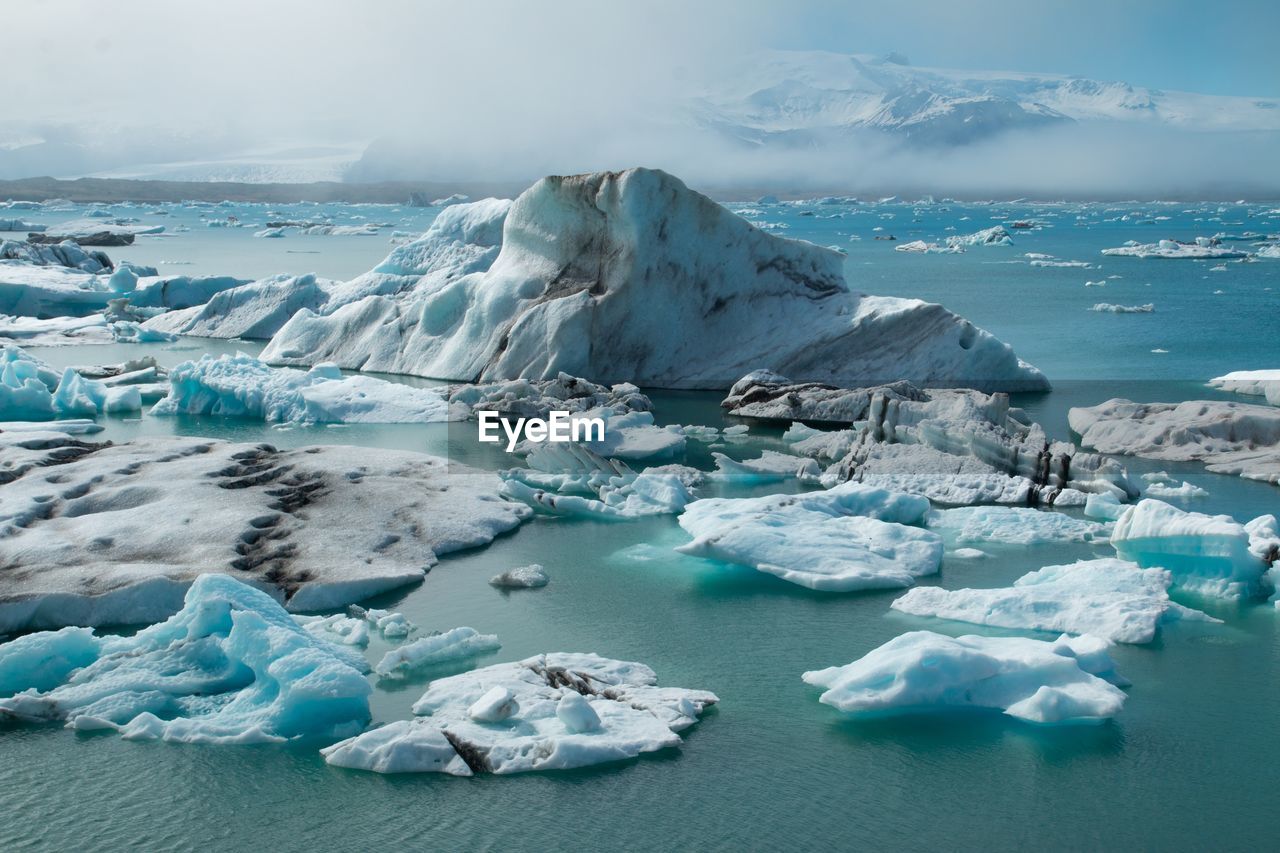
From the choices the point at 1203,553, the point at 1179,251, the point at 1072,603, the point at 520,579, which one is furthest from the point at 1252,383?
the point at 1179,251

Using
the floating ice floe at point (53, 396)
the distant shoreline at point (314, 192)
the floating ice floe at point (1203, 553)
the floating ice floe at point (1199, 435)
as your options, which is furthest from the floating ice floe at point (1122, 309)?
the distant shoreline at point (314, 192)

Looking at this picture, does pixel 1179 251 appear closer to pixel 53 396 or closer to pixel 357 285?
pixel 357 285

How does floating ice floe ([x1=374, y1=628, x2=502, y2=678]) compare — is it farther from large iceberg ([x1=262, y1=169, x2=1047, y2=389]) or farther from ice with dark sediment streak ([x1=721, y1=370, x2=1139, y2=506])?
large iceberg ([x1=262, y1=169, x2=1047, y2=389])

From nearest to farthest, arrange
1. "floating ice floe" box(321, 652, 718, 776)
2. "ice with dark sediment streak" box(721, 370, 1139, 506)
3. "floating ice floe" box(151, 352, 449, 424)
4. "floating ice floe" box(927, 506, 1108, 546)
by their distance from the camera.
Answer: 1. "floating ice floe" box(321, 652, 718, 776)
2. "floating ice floe" box(927, 506, 1108, 546)
3. "ice with dark sediment streak" box(721, 370, 1139, 506)
4. "floating ice floe" box(151, 352, 449, 424)

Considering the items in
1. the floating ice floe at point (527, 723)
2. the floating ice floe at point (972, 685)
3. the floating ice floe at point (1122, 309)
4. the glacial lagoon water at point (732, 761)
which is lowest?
the glacial lagoon water at point (732, 761)

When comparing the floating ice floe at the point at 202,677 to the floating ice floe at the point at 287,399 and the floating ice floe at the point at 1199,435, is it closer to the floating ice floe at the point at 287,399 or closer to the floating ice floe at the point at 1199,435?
the floating ice floe at the point at 287,399

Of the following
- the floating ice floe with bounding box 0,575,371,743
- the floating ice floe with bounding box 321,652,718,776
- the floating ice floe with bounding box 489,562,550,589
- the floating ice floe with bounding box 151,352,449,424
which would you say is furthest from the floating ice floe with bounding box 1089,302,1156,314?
the floating ice floe with bounding box 0,575,371,743
